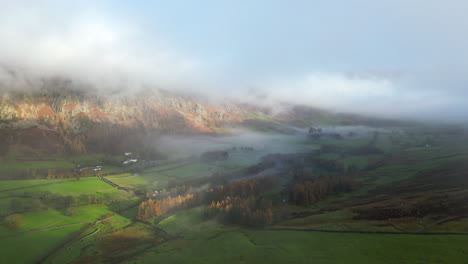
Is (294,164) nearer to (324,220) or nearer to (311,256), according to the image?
(324,220)

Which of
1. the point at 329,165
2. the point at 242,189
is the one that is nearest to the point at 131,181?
the point at 242,189

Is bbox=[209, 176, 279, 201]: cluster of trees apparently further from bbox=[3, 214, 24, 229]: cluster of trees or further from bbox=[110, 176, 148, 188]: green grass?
bbox=[3, 214, 24, 229]: cluster of trees

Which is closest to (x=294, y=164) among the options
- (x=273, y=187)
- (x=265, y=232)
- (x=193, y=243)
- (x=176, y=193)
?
(x=273, y=187)

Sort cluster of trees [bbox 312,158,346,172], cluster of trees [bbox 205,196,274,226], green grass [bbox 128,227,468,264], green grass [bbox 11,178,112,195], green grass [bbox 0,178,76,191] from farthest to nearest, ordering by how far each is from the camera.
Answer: cluster of trees [bbox 312,158,346,172] → green grass [bbox 0,178,76,191] → green grass [bbox 11,178,112,195] → cluster of trees [bbox 205,196,274,226] → green grass [bbox 128,227,468,264]

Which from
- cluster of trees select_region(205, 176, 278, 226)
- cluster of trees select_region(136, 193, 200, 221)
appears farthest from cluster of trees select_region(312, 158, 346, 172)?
cluster of trees select_region(136, 193, 200, 221)

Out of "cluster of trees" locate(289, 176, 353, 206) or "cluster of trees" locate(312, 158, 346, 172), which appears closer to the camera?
"cluster of trees" locate(289, 176, 353, 206)

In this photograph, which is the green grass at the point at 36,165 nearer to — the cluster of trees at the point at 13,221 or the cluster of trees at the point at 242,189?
the cluster of trees at the point at 13,221

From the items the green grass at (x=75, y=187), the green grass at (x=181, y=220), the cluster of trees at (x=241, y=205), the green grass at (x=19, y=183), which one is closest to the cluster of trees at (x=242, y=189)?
the cluster of trees at (x=241, y=205)
